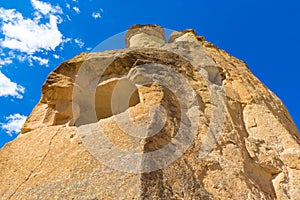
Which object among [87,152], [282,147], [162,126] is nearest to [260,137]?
[282,147]

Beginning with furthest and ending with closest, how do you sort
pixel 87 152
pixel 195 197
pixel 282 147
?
pixel 282 147
pixel 87 152
pixel 195 197

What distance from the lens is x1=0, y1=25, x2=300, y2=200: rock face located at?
15.3 ft

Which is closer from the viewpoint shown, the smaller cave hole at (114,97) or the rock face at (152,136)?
the rock face at (152,136)

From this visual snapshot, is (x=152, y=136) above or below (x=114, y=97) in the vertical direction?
below

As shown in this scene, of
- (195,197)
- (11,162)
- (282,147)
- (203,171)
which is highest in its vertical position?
(282,147)

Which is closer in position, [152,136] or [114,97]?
[152,136]

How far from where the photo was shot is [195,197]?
466 centimetres

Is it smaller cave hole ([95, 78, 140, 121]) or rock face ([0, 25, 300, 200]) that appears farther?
smaller cave hole ([95, 78, 140, 121])

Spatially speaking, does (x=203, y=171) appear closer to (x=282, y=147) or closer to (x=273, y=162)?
(x=273, y=162)

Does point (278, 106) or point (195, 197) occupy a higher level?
point (278, 106)

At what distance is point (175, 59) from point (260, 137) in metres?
2.46

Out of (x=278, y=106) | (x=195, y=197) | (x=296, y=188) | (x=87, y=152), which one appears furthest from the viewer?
(x=278, y=106)

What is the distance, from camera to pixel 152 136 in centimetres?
509

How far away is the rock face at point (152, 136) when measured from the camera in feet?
15.3
